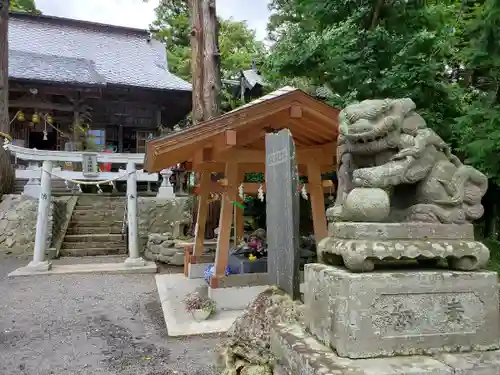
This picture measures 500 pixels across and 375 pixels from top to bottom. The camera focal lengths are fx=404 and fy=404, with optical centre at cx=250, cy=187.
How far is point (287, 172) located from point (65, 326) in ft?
15.3

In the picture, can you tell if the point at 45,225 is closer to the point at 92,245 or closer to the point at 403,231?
the point at 92,245

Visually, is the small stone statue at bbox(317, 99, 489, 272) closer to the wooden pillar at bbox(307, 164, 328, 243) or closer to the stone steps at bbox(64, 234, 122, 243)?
the wooden pillar at bbox(307, 164, 328, 243)

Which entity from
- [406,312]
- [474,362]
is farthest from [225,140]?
[474,362]

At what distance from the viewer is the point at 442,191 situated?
111 inches

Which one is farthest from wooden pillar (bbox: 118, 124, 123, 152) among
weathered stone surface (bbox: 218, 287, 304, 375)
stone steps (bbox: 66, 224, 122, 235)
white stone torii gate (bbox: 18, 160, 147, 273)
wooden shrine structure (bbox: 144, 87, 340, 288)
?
weathered stone surface (bbox: 218, 287, 304, 375)

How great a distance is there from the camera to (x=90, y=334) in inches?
229

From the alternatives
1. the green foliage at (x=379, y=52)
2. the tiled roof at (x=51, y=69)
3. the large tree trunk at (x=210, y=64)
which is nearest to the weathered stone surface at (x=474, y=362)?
the green foliage at (x=379, y=52)

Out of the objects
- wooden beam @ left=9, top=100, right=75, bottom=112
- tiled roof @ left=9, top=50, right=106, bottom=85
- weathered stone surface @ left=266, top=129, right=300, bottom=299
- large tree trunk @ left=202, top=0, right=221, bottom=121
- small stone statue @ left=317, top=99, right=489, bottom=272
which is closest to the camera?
small stone statue @ left=317, top=99, right=489, bottom=272

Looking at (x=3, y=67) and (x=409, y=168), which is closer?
(x=409, y=168)

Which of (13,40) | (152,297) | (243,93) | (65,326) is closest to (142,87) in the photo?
(243,93)

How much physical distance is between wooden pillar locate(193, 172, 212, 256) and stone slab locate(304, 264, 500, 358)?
5.55 meters

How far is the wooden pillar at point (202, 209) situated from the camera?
8.12m

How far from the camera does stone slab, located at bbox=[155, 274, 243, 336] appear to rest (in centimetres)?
580

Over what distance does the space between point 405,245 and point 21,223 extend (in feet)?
41.5
